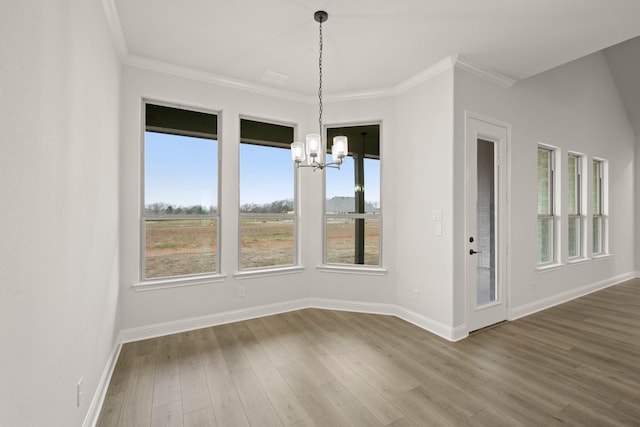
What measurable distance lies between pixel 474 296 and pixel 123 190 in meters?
4.02

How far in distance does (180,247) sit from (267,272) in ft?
3.61

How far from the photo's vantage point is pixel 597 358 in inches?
108

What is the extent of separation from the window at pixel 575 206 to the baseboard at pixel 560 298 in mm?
580

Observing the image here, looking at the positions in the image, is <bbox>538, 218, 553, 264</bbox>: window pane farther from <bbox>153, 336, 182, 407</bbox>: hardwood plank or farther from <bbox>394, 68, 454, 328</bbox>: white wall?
<bbox>153, 336, 182, 407</bbox>: hardwood plank

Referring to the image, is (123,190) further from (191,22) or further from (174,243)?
(191,22)

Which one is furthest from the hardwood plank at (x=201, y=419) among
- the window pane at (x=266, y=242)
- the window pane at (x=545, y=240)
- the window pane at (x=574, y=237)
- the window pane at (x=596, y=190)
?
the window pane at (x=596, y=190)

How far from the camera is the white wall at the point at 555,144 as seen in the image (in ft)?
11.4

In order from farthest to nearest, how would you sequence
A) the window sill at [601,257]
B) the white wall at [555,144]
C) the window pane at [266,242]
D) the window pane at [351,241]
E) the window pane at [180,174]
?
the window sill at [601,257], the window pane at [351,241], the window pane at [266,242], the white wall at [555,144], the window pane at [180,174]

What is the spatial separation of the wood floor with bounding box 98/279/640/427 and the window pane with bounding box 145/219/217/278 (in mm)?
729

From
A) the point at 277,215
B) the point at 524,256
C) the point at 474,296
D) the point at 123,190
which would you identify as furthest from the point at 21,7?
the point at 524,256

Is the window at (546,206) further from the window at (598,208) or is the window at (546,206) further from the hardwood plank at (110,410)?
the hardwood plank at (110,410)

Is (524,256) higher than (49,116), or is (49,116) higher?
(49,116)

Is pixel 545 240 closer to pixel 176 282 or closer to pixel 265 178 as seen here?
pixel 265 178

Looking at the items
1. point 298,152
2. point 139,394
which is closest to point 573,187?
point 298,152
